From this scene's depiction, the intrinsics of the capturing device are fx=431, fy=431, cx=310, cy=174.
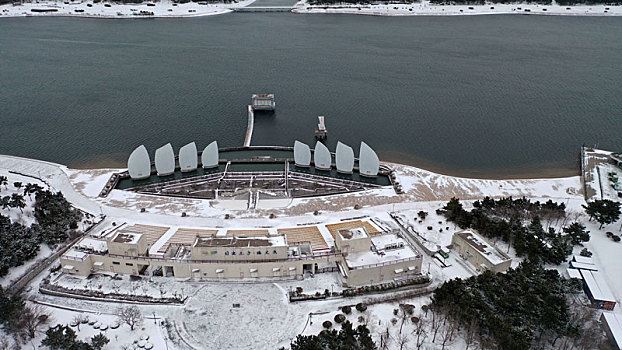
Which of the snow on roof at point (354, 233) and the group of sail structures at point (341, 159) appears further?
the group of sail structures at point (341, 159)

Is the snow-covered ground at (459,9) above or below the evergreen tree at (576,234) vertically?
above

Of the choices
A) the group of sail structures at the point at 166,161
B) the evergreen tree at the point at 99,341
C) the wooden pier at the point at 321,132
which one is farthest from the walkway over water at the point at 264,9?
the evergreen tree at the point at 99,341

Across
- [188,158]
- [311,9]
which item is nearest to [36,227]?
[188,158]

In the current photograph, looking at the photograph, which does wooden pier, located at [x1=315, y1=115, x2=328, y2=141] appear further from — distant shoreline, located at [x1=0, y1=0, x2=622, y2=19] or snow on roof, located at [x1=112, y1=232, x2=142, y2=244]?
distant shoreline, located at [x1=0, y1=0, x2=622, y2=19]

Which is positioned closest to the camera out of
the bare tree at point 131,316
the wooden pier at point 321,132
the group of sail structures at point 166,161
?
the bare tree at point 131,316

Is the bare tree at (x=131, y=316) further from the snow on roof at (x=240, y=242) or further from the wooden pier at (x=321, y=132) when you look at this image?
the wooden pier at (x=321, y=132)

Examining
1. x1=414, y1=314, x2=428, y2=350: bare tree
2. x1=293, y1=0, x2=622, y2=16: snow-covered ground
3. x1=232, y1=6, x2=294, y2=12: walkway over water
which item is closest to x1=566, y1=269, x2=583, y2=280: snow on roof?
x1=414, y1=314, x2=428, y2=350: bare tree
